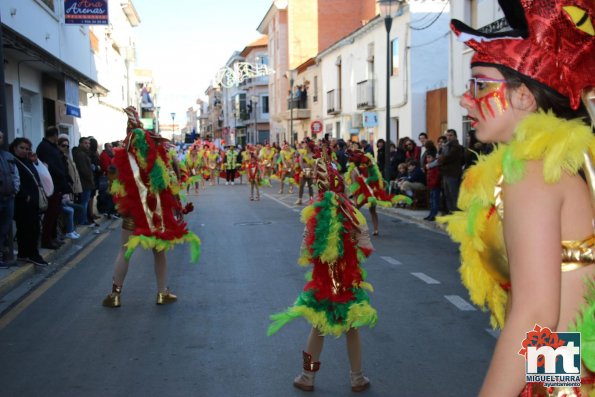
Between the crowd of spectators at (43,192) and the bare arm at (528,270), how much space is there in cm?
805

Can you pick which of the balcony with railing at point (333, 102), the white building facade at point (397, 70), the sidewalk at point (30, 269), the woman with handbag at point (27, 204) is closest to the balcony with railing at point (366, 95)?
the white building facade at point (397, 70)

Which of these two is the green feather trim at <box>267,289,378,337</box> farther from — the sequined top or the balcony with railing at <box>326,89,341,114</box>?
the balcony with railing at <box>326,89,341,114</box>

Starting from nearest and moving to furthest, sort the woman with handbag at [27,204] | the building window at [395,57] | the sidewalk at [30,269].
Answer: the sidewalk at [30,269]
the woman with handbag at [27,204]
the building window at [395,57]

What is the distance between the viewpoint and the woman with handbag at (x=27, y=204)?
9.41m

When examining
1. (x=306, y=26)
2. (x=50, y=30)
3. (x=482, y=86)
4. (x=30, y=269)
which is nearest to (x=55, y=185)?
(x=30, y=269)

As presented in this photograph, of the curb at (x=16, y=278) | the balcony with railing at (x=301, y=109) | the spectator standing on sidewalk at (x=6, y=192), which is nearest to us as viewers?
the curb at (x=16, y=278)

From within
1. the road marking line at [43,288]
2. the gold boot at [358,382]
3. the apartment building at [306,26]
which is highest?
the apartment building at [306,26]

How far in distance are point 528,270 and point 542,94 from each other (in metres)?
0.54

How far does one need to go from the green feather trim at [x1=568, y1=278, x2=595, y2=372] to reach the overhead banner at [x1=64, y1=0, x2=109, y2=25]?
1844 cm

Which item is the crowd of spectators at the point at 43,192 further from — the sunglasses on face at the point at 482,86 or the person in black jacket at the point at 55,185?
the sunglasses on face at the point at 482,86

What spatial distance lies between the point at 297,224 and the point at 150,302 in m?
7.86

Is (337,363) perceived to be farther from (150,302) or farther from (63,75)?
(63,75)

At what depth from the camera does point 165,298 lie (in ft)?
24.0

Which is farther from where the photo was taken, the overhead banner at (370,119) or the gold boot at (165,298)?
the overhead banner at (370,119)
